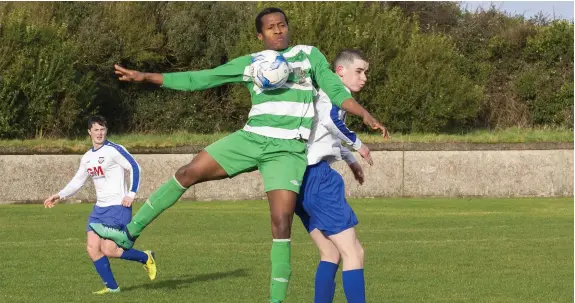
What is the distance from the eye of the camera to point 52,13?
34.5m

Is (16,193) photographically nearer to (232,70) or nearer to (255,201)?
(255,201)

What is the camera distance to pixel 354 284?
26.2ft

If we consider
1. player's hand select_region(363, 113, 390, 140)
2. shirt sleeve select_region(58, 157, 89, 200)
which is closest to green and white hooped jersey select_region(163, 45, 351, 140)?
player's hand select_region(363, 113, 390, 140)

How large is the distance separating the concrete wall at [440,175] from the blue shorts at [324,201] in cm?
→ 1736

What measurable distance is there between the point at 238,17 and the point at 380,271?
2407 centimetres

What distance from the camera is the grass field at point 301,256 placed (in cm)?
1070

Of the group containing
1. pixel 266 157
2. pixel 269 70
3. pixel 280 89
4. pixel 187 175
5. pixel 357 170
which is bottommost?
pixel 357 170

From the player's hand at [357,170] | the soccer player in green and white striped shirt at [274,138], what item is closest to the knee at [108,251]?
the player's hand at [357,170]

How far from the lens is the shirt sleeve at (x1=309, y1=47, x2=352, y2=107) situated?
7.36 m

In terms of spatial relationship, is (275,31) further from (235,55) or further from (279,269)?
(235,55)

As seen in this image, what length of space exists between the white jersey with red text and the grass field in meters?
0.90

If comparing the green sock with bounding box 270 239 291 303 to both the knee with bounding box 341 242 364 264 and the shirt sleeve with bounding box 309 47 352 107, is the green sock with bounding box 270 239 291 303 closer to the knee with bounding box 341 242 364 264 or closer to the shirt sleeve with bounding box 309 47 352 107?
the knee with bounding box 341 242 364 264

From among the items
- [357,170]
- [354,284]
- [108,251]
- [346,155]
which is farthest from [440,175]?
[354,284]

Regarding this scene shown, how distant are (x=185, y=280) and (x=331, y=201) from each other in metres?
4.20
